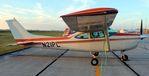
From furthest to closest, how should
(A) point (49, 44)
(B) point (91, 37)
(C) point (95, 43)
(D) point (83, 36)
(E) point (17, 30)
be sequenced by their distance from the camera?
(E) point (17, 30)
(A) point (49, 44)
(D) point (83, 36)
(B) point (91, 37)
(C) point (95, 43)

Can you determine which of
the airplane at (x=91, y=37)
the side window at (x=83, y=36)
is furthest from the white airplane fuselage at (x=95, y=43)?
the side window at (x=83, y=36)

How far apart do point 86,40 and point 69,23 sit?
2.50 metres

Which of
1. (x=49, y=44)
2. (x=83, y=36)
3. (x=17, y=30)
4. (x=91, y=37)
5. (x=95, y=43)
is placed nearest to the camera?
(x=95, y=43)

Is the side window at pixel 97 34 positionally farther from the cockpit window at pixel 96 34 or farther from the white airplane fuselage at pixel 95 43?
the white airplane fuselage at pixel 95 43

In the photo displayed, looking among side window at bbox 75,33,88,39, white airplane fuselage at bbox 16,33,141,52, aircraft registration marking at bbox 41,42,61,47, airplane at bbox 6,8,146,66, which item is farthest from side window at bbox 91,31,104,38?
aircraft registration marking at bbox 41,42,61,47

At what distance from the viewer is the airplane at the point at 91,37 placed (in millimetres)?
8398

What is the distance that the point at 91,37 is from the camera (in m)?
11.3

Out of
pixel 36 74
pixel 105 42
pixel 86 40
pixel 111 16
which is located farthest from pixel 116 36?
pixel 36 74

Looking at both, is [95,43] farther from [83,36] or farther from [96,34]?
[83,36]

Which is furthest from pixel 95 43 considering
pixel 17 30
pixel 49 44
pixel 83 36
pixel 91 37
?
pixel 17 30

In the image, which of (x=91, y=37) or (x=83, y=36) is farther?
(x=83, y=36)

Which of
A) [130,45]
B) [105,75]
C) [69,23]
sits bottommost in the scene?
[105,75]

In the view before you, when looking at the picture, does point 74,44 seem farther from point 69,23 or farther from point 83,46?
point 69,23

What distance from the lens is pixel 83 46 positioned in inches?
450
